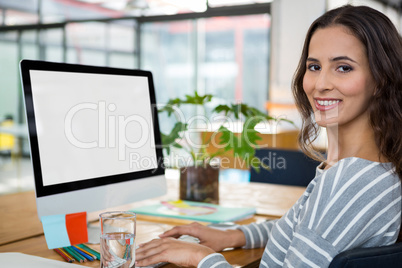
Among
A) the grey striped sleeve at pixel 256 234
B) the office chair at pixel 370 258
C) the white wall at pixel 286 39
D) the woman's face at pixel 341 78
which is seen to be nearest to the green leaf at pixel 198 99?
the grey striped sleeve at pixel 256 234

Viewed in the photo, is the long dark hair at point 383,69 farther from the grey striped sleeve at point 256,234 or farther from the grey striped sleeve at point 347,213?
the grey striped sleeve at point 256,234

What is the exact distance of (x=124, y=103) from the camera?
1445mm

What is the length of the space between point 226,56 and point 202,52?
1.09 ft

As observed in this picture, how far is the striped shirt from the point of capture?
90 centimetres

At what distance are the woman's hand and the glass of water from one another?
11cm

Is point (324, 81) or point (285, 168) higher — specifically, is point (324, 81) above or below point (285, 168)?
above

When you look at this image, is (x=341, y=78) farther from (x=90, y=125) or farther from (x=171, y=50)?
(x=171, y=50)

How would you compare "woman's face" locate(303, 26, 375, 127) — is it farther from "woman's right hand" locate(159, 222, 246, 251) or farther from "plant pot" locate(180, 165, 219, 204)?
"plant pot" locate(180, 165, 219, 204)

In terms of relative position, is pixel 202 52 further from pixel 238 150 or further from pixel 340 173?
pixel 340 173

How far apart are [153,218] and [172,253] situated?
50 centimetres

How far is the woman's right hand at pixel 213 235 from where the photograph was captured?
1256mm

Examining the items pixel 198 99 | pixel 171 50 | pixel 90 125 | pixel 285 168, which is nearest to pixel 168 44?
pixel 171 50

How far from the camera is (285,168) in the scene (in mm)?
2344

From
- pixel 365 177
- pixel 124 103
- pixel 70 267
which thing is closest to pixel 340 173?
pixel 365 177
